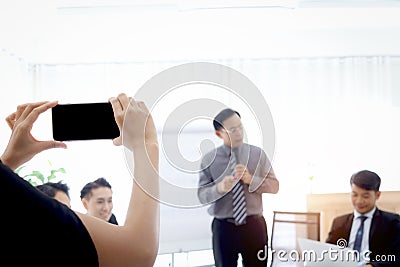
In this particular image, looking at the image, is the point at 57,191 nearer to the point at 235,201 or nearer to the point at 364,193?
the point at 235,201

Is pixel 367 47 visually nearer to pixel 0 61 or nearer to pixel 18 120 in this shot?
pixel 0 61

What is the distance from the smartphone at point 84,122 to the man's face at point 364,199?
2.34 m

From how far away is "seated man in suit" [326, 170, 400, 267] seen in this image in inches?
95.3

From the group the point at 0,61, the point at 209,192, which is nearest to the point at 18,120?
the point at 209,192

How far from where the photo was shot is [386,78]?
3959 millimetres

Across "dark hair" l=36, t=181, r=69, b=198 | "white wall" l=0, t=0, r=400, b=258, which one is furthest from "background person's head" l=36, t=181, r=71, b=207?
"white wall" l=0, t=0, r=400, b=258

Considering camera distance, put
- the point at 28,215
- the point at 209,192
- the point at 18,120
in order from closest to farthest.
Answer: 1. the point at 28,215
2. the point at 18,120
3. the point at 209,192

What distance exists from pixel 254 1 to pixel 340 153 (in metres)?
1.78

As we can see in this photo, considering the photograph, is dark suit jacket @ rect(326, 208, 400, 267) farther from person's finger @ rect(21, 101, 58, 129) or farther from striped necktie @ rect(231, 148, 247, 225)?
person's finger @ rect(21, 101, 58, 129)

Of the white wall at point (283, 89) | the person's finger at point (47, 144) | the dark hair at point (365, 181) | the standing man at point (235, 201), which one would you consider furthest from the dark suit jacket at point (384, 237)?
the person's finger at point (47, 144)

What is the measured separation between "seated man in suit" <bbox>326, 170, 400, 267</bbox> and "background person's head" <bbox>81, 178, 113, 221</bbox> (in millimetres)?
1326

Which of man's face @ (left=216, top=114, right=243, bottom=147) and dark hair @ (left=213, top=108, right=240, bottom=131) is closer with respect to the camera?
man's face @ (left=216, top=114, right=243, bottom=147)

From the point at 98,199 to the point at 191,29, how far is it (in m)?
1.40

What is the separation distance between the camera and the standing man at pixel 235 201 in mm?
2758
